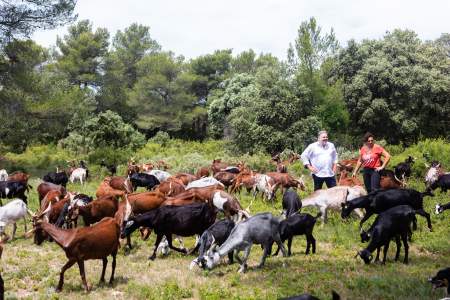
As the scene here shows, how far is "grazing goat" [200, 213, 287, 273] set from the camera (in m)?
9.11

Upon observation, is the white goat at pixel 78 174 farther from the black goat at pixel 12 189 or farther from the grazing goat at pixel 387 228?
the grazing goat at pixel 387 228

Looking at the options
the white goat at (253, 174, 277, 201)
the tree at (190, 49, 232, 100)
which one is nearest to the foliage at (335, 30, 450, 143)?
the white goat at (253, 174, 277, 201)

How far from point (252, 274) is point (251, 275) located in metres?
0.05

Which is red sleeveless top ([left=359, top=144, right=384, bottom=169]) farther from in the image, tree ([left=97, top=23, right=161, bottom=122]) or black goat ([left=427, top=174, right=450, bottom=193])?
tree ([left=97, top=23, right=161, bottom=122])

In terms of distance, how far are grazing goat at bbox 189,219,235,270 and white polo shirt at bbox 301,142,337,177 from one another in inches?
121

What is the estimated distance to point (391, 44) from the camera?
112 feet

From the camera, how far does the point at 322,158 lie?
39.5ft

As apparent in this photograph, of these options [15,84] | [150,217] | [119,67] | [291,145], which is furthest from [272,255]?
[119,67]

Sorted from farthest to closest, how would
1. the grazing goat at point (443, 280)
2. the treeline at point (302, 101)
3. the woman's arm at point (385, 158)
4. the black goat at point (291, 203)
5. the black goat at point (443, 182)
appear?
the treeline at point (302, 101) → the black goat at point (443, 182) → the black goat at point (291, 203) → the woman's arm at point (385, 158) → the grazing goat at point (443, 280)

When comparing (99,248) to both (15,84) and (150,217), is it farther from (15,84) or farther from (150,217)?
(15,84)

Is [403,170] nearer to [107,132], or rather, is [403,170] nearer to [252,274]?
[252,274]

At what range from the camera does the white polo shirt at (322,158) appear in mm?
12028

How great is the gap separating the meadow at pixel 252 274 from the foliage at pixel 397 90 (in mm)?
20834

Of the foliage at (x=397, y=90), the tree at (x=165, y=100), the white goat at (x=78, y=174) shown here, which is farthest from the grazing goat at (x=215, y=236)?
the tree at (x=165, y=100)
